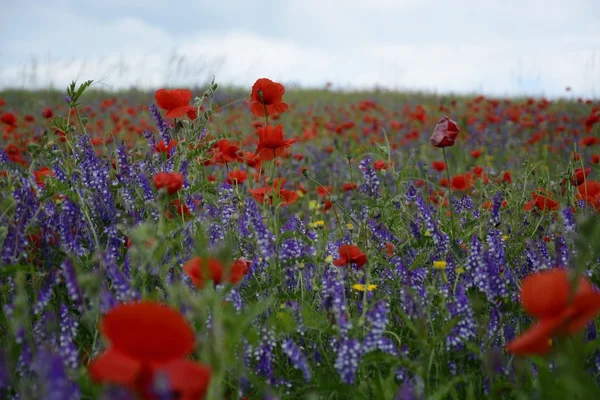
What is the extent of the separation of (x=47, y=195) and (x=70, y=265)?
0.54 metres

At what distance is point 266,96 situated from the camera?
2324 mm

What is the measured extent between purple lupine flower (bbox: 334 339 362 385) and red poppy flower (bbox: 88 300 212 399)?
0.53m

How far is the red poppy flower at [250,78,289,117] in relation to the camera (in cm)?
228

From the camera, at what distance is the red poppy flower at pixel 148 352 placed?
0.74 m

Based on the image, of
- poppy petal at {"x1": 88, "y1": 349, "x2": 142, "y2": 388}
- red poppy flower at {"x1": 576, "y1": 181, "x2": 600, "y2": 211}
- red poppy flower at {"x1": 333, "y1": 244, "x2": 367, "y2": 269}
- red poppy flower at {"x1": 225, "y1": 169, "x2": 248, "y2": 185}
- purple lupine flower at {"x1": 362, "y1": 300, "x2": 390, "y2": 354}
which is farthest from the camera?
red poppy flower at {"x1": 225, "y1": 169, "x2": 248, "y2": 185}

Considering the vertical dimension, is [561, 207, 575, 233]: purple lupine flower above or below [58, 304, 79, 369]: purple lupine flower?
above

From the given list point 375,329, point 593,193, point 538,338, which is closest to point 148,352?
point 538,338

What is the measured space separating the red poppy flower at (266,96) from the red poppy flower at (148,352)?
163 cm

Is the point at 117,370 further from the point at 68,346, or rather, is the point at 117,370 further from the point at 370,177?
the point at 370,177

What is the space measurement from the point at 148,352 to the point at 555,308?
1.89 feet

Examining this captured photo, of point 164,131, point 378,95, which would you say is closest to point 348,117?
point 378,95

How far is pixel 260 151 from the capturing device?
2170 mm

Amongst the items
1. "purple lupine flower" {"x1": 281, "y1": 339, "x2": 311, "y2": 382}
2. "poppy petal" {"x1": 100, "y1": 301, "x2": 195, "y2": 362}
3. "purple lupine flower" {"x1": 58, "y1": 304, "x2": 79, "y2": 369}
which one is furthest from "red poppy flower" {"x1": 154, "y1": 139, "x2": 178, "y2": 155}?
"poppy petal" {"x1": 100, "y1": 301, "x2": 195, "y2": 362}

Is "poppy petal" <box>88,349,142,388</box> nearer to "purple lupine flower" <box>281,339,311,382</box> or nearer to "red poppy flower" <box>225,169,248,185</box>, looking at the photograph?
"purple lupine flower" <box>281,339,311,382</box>
